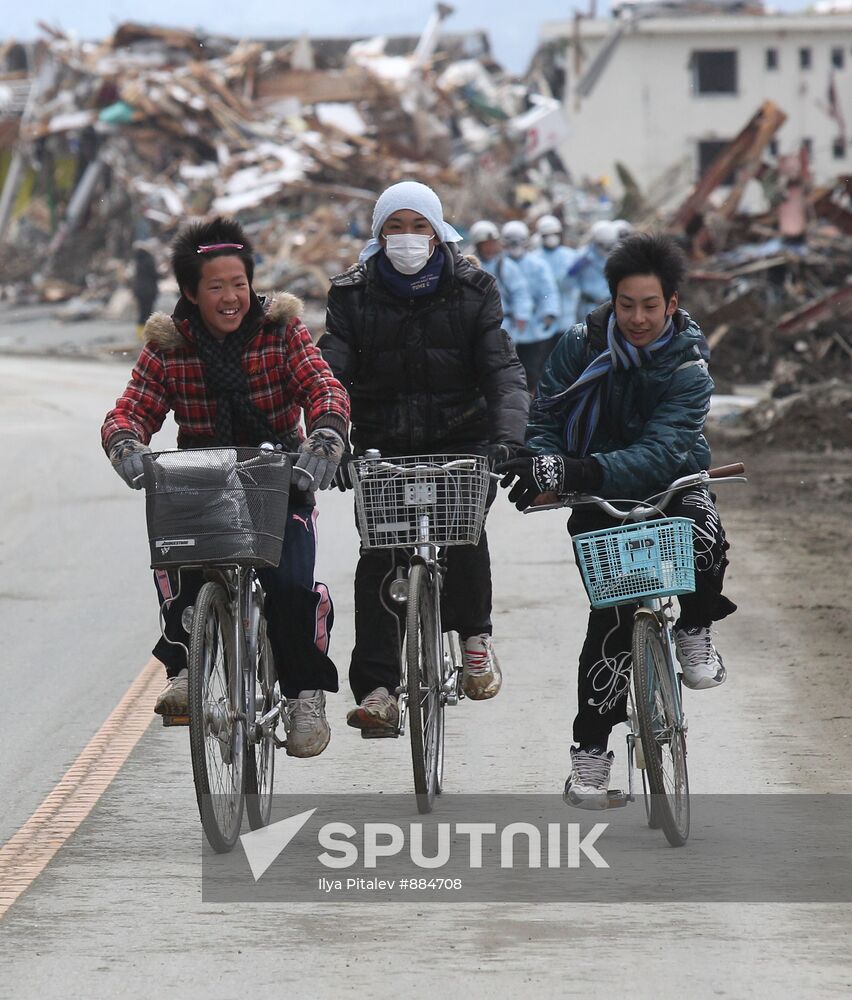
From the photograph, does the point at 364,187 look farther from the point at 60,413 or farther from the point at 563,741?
the point at 563,741

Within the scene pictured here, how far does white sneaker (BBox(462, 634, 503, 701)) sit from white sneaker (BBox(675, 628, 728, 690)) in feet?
2.86

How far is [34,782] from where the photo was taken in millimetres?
6941

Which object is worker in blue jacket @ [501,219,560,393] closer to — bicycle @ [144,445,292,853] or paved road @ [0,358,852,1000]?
paved road @ [0,358,852,1000]

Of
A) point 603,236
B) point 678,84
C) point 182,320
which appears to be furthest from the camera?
point 678,84

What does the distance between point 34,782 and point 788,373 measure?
17.0 meters

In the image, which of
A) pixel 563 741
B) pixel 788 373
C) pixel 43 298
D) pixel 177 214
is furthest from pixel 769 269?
pixel 563 741

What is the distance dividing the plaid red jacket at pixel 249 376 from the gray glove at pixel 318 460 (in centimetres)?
16

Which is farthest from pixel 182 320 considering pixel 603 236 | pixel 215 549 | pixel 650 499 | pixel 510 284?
pixel 603 236

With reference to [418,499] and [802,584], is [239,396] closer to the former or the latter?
[418,499]

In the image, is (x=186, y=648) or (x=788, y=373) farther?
(x=788, y=373)

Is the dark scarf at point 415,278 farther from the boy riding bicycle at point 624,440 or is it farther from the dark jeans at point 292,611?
the dark jeans at point 292,611

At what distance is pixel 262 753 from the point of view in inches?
241

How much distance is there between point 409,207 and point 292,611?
57.3 inches

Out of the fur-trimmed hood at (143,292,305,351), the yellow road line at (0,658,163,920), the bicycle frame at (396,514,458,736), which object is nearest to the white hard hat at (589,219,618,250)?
the yellow road line at (0,658,163,920)
